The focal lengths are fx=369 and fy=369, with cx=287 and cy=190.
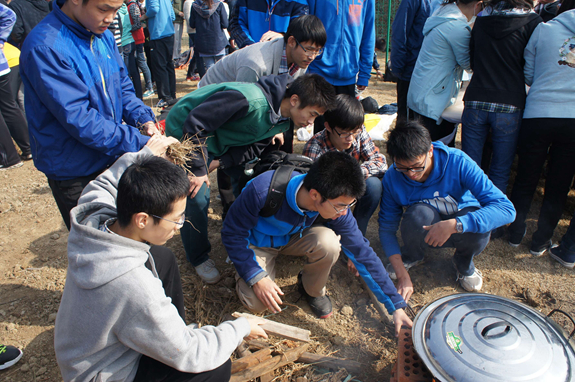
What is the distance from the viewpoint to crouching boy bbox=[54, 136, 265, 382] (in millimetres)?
1396

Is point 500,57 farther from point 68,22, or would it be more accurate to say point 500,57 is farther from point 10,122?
point 10,122

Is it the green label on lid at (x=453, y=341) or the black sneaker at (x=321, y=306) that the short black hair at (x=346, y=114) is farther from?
the green label on lid at (x=453, y=341)

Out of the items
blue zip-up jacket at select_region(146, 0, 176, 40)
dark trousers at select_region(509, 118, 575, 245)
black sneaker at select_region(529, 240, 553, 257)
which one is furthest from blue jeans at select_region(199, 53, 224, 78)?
black sneaker at select_region(529, 240, 553, 257)

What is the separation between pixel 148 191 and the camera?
1510mm

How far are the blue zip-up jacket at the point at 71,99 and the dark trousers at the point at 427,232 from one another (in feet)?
6.55

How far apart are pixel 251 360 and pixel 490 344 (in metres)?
1.27

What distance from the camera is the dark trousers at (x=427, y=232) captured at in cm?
273

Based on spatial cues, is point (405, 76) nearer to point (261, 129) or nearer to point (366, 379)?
point (261, 129)

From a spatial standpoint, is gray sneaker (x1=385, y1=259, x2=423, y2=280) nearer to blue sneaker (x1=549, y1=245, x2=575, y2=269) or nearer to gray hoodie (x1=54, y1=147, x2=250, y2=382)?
blue sneaker (x1=549, y1=245, x2=575, y2=269)

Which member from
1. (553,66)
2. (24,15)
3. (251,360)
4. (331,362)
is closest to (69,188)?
(251,360)

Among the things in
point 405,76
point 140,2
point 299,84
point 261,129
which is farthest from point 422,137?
point 140,2

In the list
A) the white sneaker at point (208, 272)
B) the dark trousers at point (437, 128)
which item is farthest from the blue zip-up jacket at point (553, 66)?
the white sneaker at point (208, 272)

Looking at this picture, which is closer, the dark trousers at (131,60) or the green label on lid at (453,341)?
the green label on lid at (453,341)

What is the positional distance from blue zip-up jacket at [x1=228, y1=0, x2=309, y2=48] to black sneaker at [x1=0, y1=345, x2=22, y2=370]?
3.25 m
